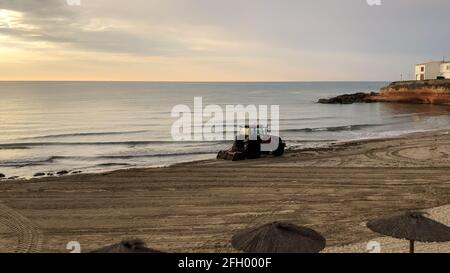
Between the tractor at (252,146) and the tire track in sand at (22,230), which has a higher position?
the tractor at (252,146)

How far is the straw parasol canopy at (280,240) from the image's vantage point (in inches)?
320

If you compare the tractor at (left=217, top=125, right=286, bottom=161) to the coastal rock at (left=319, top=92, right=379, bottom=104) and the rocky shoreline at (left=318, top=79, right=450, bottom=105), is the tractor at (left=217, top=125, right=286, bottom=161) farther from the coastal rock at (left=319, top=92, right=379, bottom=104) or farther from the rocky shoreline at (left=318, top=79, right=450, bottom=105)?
the coastal rock at (left=319, top=92, right=379, bottom=104)

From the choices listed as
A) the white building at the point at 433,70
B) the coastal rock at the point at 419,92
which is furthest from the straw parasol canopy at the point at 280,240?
the white building at the point at 433,70

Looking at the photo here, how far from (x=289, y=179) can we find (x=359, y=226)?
698 cm

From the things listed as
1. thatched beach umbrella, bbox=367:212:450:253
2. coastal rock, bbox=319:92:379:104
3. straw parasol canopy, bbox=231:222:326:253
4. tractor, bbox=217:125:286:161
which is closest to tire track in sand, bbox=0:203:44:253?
straw parasol canopy, bbox=231:222:326:253

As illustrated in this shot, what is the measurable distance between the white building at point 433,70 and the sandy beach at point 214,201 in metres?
71.4

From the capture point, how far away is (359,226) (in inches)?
551

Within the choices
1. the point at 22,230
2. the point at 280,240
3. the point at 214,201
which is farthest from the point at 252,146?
the point at 280,240

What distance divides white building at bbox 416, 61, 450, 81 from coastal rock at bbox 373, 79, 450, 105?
5775 mm

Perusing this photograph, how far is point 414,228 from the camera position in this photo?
921 cm

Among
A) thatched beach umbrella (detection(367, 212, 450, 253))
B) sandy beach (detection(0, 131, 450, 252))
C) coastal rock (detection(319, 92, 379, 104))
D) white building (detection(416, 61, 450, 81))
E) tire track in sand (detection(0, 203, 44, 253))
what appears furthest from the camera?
coastal rock (detection(319, 92, 379, 104))

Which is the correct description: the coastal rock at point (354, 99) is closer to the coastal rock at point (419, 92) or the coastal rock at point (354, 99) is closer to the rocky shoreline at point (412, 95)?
the rocky shoreline at point (412, 95)

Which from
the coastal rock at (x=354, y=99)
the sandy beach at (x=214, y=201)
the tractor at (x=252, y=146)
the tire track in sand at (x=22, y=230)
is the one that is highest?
the coastal rock at (x=354, y=99)

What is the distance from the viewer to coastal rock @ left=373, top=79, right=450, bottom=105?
256 ft
